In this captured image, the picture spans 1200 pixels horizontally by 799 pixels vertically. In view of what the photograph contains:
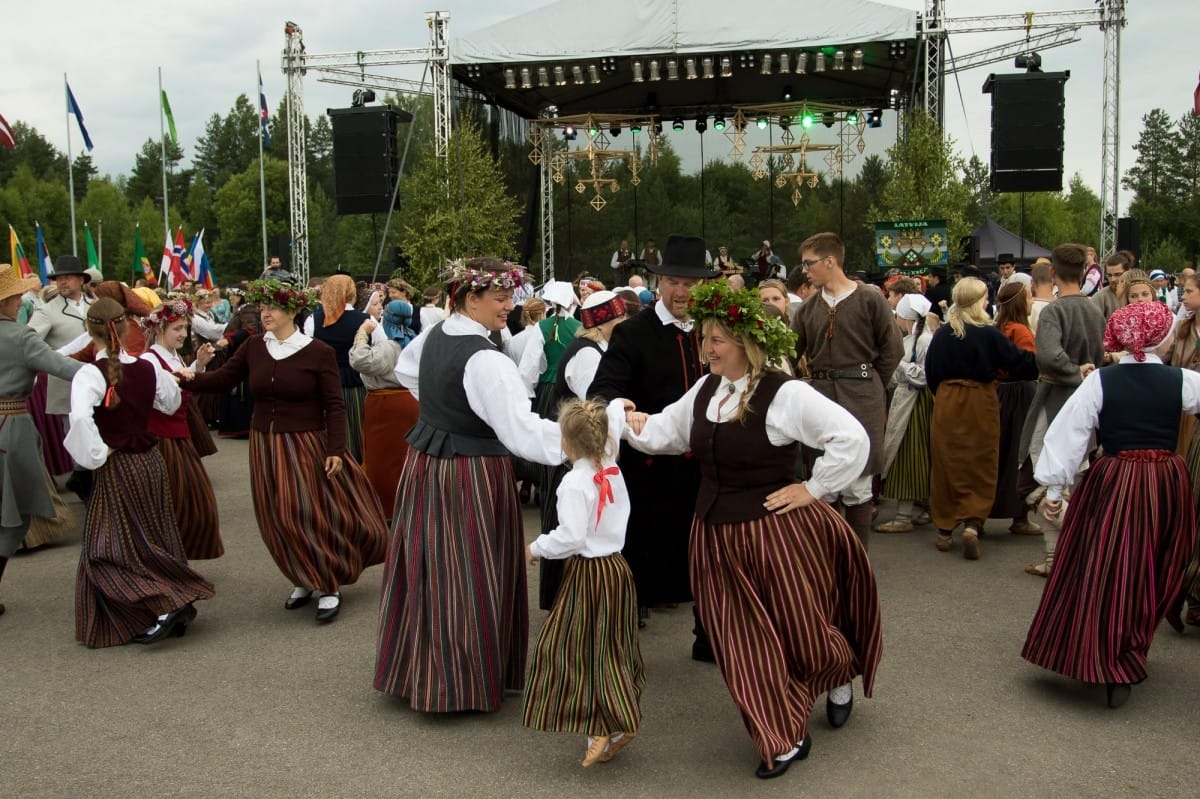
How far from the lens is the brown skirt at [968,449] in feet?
22.9

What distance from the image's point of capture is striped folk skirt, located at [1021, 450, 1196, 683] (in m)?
4.32

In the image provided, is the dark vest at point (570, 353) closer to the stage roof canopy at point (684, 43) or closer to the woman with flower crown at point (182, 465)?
the woman with flower crown at point (182, 465)

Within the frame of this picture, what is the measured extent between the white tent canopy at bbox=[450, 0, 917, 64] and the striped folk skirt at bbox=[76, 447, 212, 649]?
46.8 ft

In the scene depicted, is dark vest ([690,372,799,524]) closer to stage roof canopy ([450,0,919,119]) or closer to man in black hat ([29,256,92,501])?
man in black hat ([29,256,92,501])

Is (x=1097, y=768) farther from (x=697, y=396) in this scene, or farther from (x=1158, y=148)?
(x=1158, y=148)

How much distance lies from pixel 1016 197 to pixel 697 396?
75.8m

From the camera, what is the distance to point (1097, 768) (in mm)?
3822

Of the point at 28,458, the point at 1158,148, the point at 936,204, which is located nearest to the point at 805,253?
the point at 28,458

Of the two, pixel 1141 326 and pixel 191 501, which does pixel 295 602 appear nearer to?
pixel 191 501

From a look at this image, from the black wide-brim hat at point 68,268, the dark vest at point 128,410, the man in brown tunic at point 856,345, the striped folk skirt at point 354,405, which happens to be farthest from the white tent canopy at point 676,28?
the dark vest at point 128,410

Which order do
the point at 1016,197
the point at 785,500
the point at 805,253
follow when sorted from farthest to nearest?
the point at 1016,197, the point at 805,253, the point at 785,500

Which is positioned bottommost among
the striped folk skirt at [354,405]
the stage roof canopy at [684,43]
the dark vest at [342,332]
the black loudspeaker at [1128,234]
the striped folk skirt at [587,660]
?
the striped folk skirt at [587,660]

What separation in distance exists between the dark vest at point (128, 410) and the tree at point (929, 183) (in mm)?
13996

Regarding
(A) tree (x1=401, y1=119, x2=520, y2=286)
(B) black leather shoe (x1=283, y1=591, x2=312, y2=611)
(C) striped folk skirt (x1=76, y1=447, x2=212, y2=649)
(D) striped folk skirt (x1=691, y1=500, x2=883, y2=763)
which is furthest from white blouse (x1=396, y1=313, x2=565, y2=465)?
(A) tree (x1=401, y1=119, x2=520, y2=286)
